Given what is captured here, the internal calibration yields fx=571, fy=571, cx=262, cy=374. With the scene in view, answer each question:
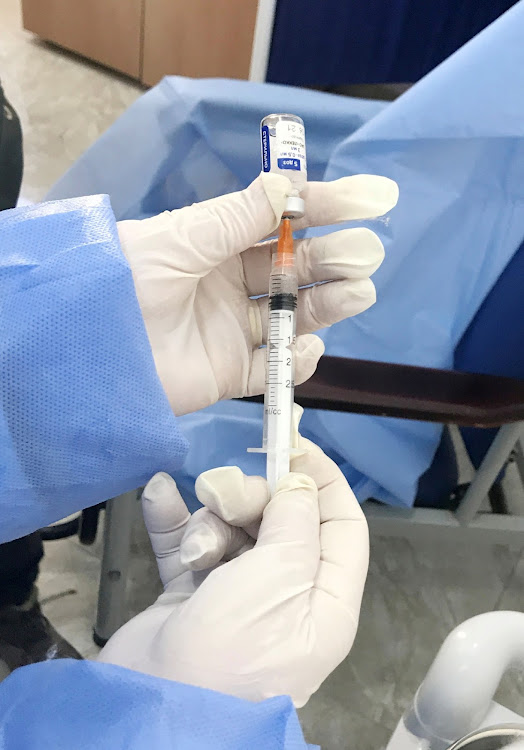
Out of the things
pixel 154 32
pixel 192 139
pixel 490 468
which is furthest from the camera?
pixel 154 32

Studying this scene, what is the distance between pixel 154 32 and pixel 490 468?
2.40 metres

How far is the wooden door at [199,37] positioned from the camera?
2229 millimetres

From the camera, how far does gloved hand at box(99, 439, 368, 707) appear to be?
0.47 metres

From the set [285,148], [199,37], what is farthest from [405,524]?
[199,37]

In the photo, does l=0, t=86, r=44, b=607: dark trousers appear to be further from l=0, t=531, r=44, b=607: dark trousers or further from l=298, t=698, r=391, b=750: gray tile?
l=298, t=698, r=391, b=750: gray tile

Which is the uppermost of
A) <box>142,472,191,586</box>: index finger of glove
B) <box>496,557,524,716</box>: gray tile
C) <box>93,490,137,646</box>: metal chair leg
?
<box>142,472,191,586</box>: index finger of glove

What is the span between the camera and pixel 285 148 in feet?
1.86

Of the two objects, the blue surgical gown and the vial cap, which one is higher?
the vial cap

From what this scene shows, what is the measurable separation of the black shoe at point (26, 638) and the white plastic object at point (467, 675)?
1.67 feet

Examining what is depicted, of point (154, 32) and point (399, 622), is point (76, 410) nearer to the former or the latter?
point (399, 622)

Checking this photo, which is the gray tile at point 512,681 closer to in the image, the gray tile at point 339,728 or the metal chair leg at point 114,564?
the gray tile at point 339,728

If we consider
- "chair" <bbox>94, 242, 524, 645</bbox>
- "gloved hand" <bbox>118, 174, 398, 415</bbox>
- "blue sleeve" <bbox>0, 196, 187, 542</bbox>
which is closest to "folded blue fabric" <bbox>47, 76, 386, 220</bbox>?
"chair" <bbox>94, 242, 524, 645</bbox>

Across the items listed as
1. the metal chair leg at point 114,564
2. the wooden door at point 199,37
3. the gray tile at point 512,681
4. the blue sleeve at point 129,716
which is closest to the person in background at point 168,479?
the blue sleeve at point 129,716

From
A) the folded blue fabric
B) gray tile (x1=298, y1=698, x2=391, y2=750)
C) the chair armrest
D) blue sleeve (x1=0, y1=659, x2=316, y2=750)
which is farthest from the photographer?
the folded blue fabric
